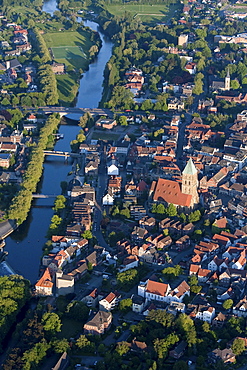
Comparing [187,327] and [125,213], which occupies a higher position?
[125,213]

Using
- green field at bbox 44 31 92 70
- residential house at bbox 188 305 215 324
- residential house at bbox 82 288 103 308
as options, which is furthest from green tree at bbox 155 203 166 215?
green field at bbox 44 31 92 70

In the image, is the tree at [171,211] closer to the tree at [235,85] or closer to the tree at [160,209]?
the tree at [160,209]

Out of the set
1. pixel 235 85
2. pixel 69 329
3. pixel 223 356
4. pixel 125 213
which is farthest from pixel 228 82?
pixel 223 356

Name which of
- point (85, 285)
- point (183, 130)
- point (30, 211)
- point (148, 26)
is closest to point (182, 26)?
point (148, 26)

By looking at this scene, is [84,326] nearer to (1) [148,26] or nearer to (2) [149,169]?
(2) [149,169]

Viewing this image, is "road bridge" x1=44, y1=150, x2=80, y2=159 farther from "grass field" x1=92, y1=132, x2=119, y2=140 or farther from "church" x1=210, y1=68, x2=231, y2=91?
"church" x1=210, y1=68, x2=231, y2=91

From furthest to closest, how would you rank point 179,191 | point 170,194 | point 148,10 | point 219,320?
point 148,10, point 170,194, point 179,191, point 219,320

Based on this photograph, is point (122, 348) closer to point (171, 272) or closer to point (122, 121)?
point (171, 272)
